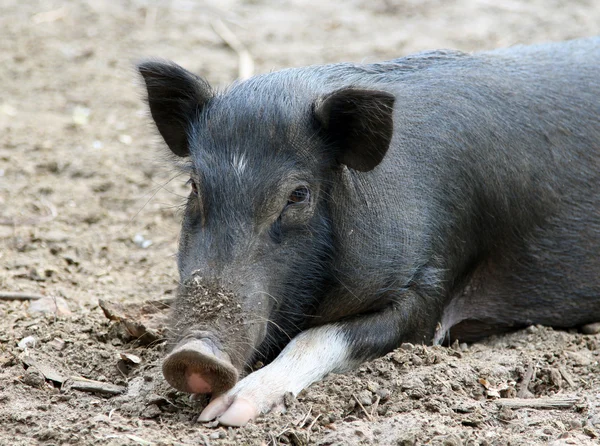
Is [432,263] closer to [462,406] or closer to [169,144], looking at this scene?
[462,406]

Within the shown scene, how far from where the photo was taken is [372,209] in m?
5.44

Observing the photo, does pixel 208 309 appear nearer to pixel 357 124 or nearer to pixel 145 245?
pixel 357 124

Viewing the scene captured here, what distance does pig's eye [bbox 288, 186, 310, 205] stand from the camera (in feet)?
16.5

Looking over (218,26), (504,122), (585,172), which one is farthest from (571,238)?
(218,26)

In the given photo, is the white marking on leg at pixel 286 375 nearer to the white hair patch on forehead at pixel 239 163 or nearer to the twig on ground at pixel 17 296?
the white hair patch on forehead at pixel 239 163

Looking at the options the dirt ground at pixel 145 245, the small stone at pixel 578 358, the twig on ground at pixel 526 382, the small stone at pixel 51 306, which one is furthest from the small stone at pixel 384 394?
the small stone at pixel 51 306

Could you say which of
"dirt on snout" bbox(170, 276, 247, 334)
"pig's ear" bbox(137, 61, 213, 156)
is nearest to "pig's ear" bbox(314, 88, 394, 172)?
"pig's ear" bbox(137, 61, 213, 156)

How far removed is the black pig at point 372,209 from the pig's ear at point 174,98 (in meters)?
0.01

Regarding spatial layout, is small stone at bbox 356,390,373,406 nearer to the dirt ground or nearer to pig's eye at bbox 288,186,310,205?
the dirt ground

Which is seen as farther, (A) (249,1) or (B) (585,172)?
(A) (249,1)

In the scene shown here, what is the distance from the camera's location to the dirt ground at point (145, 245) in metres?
4.52

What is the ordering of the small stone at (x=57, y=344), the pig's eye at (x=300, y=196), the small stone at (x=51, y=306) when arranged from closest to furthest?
the pig's eye at (x=300, y=196) < the small stone at (x=57, y=344) < the small stone at (x=51, y=306)

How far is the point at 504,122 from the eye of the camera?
607 centimetres

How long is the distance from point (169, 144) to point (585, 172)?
2.53 metres
